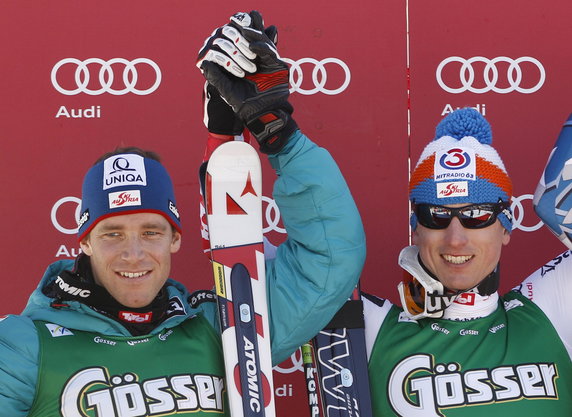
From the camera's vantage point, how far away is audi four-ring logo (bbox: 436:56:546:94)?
351 centimetres

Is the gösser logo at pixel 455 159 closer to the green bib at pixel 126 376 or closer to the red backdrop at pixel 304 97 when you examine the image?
the red backdrop at pixel 304 97

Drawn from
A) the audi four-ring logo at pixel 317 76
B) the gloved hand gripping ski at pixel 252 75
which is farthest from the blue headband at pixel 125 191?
the audi four-ring logo at pixel 317 76

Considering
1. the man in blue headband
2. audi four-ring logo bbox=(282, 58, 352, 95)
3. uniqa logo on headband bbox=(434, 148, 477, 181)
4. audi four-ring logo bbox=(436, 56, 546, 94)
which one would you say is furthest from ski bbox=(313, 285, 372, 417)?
audi four-ring logo bbox=(436, 56, 546, 94)

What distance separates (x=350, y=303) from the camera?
2.74 meters

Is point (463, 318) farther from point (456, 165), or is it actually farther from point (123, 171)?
point (123, 171)

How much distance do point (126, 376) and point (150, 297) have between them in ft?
0.76

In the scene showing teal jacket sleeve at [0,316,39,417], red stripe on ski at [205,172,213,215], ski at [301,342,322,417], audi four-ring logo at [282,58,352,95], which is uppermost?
audi four-ring logo at [282,58,352,95]

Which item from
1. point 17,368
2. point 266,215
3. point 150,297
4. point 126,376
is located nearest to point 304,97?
point 266,215

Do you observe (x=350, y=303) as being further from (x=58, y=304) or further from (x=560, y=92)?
(x=560, y=92)

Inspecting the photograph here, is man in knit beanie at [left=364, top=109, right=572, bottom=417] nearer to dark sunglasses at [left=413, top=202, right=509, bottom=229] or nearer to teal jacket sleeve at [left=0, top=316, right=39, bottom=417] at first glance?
dark sunglasses at [left=413, top=202, right=509, bottom=229]

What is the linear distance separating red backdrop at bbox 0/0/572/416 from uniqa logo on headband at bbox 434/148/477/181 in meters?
0.78

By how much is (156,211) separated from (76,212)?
99 cm

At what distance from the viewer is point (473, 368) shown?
265 cm

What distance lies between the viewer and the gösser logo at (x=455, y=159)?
8.86ft
